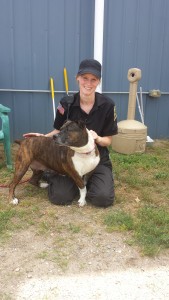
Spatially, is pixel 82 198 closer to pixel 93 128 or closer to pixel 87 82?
pixel 93 128

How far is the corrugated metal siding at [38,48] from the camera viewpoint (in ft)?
16.6

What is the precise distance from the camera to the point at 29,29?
512 cm

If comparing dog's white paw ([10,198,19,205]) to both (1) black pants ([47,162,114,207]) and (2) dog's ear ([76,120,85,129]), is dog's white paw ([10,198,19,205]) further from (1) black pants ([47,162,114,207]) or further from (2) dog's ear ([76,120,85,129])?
(2) dog's ear ([76,120,85,129])

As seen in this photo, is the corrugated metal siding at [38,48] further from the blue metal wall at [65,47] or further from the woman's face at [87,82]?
the woman's face at [87,82]

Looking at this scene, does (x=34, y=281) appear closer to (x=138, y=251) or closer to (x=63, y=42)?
(x=138, y=251)

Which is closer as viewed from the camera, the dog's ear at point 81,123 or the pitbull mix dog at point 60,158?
the dog's ear at point 81,123

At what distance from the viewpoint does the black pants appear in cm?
326

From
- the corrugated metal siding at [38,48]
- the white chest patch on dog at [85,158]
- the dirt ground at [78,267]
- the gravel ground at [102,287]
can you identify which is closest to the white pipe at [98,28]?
the corrugated metal siding at [38,48]

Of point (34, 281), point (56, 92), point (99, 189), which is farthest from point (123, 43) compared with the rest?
point (34, 281)

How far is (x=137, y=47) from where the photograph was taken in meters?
5.61

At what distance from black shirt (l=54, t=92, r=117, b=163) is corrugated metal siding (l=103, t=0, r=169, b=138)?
2.44 meters

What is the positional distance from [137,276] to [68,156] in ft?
4.30

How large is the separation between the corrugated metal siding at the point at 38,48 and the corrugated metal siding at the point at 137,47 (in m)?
0.38

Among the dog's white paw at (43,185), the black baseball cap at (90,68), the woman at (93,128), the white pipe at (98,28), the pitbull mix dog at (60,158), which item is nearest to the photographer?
the black baseball cap at (90,68)
